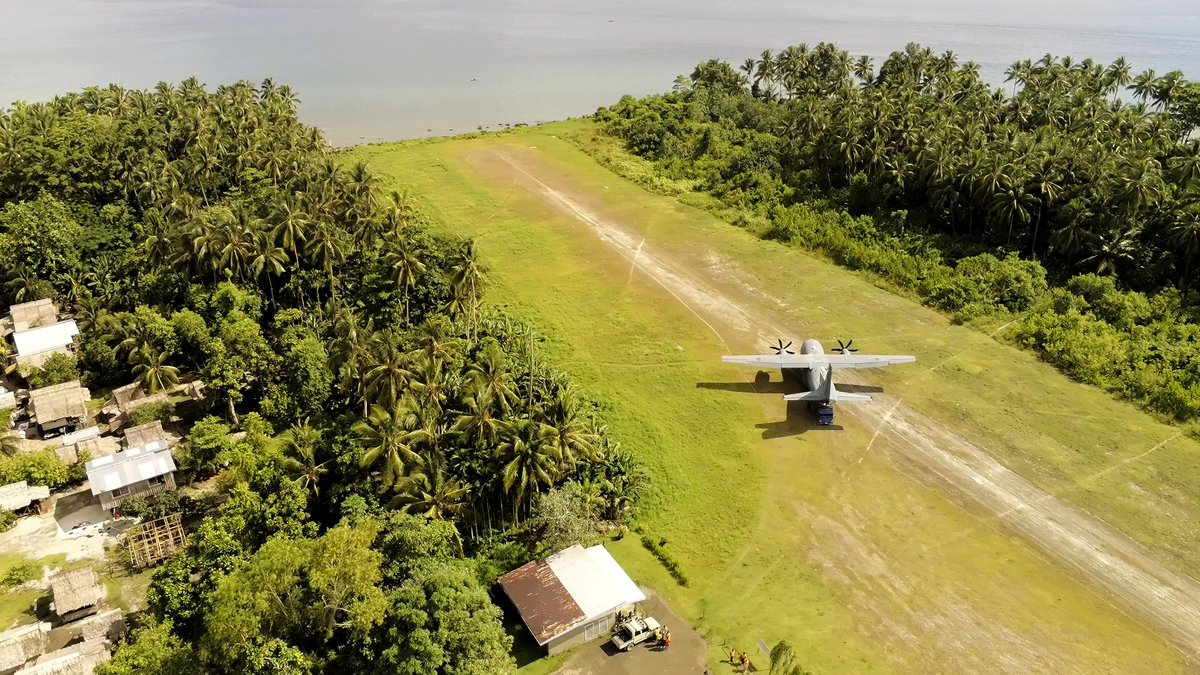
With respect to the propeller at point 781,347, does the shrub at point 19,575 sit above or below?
below

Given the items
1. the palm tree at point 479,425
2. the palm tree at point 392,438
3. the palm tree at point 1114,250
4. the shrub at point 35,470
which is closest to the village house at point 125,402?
the shrub at point 35,470

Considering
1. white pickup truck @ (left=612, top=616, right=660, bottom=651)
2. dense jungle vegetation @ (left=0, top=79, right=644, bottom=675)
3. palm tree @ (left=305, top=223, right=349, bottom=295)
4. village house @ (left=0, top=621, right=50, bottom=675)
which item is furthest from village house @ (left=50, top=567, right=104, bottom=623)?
palm tree @ (left=305, top=223, right=349, bottom=295)

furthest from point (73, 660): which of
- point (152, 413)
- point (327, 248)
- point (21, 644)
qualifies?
point (327, 248)

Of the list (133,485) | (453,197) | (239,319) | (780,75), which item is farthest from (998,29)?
(133,485)

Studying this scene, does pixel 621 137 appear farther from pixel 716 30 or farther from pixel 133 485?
pixel 716 30

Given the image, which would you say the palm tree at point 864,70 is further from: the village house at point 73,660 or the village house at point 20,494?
the village house at point 73,660

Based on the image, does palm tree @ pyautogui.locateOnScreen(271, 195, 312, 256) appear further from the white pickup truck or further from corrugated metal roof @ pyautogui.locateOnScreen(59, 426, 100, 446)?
the white pickup truck
